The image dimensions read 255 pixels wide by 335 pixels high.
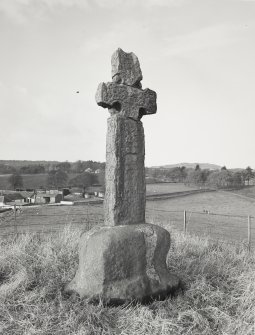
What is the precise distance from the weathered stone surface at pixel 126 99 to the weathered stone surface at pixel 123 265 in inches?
59.1

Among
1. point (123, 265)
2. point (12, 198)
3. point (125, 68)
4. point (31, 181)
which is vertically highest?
point (125, 68)

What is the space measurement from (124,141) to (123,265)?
5.01 ft

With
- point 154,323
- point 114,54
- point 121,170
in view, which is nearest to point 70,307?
point 154,323

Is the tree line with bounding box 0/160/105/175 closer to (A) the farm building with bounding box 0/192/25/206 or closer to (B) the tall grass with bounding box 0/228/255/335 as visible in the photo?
(A) the farm building with bounding box 0/192/25/206

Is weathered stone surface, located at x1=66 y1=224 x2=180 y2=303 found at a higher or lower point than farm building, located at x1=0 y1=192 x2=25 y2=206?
higher

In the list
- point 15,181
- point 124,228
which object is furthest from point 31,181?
point 124,228

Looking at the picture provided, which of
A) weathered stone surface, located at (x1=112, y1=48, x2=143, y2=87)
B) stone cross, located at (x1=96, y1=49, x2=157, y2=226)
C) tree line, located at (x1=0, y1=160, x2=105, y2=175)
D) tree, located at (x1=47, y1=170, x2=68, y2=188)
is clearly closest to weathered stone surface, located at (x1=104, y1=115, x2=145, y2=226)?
stone cross, located at (x1=96, y1=49, x2=157, y2=226)

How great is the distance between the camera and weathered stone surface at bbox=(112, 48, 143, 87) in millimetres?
4488

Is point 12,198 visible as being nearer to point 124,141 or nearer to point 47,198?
point 47,198

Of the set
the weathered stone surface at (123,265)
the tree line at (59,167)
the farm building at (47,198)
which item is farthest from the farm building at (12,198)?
the weathered stone surface at (123,265)

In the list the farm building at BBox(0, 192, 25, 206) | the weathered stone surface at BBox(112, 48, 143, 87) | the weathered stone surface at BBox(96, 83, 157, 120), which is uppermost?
the weathered stone surface at BBox(112, 48, 143, 87)

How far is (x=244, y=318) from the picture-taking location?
12.0 feet

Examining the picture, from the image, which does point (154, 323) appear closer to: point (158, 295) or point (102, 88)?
point (158, 295)

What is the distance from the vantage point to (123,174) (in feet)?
14.3
